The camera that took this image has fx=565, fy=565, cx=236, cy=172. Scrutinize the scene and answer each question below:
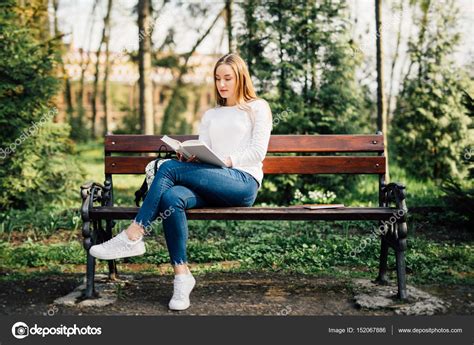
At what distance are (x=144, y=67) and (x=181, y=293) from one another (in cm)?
632

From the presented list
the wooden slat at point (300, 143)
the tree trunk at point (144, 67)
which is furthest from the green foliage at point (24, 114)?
the wooden slat at point (300, 143)

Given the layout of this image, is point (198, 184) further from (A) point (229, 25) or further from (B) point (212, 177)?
(A) point (229, 25)

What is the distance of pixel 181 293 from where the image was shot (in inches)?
138

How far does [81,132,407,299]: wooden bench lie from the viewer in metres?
3.64

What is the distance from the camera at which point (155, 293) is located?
391cm

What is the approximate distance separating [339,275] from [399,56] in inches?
450

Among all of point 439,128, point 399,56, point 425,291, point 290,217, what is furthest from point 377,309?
point 399,56

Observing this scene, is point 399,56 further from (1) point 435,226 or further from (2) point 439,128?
(1) point 435,226

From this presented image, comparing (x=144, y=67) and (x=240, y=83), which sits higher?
(x=144, y=67)

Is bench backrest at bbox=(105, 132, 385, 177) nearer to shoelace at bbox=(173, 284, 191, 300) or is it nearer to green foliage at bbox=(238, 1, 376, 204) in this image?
shoelace at bbox=(173, 284, 191, 300)

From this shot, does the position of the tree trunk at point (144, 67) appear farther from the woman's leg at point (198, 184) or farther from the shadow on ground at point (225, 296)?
the woman's leg at point (198, 184)

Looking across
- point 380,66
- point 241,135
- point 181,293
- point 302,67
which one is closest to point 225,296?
point 181,293

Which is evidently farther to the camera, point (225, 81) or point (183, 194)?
point (225, 81)

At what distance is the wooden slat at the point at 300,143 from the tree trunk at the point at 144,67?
4.56m
